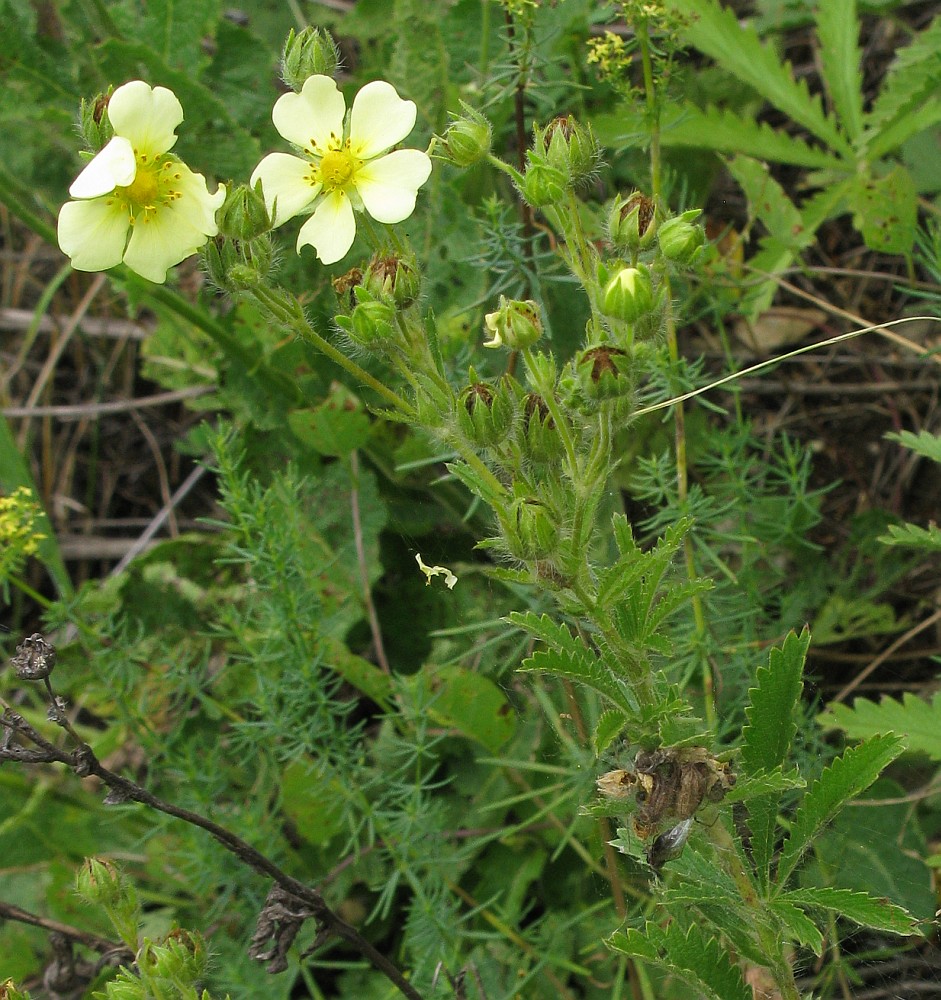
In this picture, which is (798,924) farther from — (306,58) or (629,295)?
(306,58)

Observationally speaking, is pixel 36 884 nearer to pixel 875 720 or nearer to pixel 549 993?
pixel 549 993

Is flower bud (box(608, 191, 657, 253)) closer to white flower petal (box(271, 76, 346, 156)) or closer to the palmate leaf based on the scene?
white flower petal (box(271, 76, 346, 156))

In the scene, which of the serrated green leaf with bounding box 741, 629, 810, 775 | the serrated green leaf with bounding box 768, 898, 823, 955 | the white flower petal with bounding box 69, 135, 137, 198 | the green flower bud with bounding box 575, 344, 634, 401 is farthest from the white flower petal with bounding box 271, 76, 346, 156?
the serrated green leaf with bounding box 768, 898, 823, 955

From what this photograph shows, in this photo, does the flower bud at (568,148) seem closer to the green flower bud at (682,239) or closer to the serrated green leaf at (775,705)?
the green flower bud at (682,239)

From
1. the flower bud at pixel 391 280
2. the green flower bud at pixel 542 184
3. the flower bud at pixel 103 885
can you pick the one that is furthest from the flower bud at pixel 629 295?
the flower bud at pixel 103 885

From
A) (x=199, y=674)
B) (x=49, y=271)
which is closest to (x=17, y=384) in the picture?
(x=49, y=271)

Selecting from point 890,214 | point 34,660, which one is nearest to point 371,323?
point 34,660
